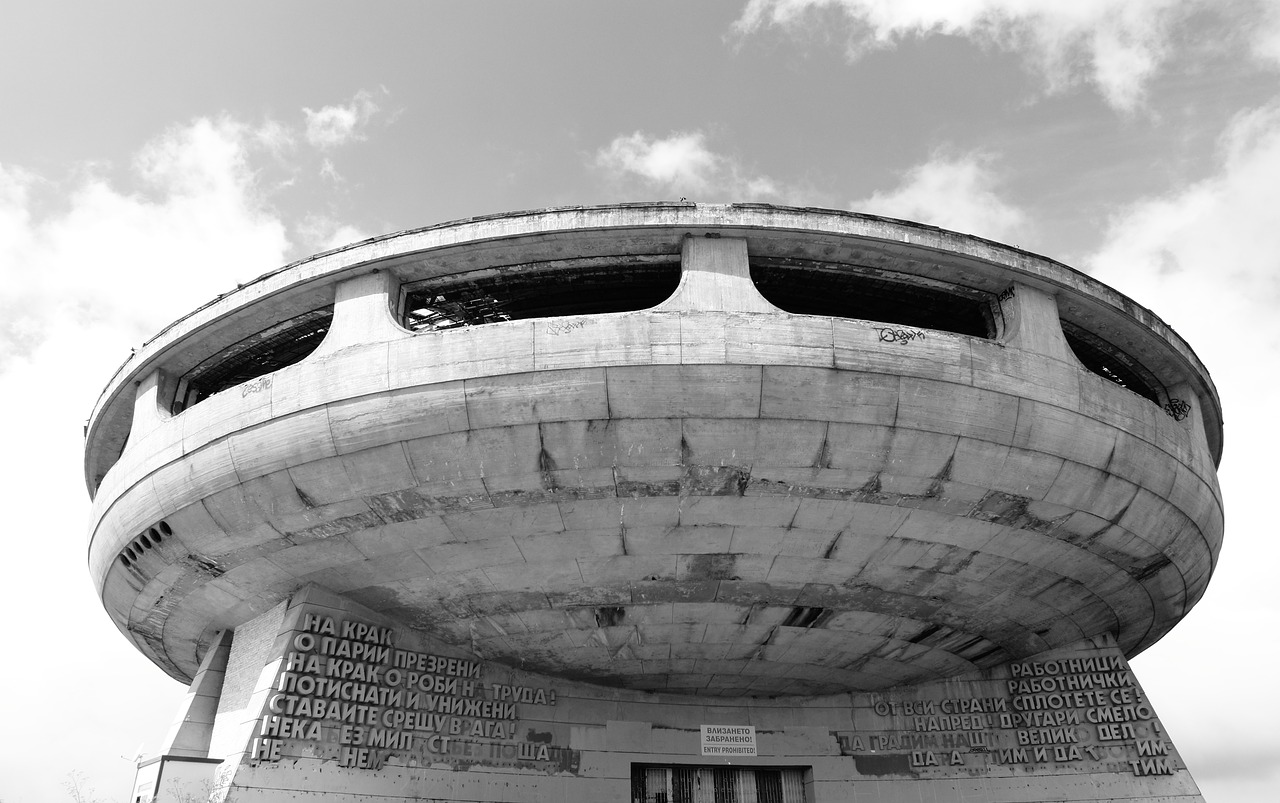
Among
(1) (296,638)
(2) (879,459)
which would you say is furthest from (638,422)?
(1) (296,638)

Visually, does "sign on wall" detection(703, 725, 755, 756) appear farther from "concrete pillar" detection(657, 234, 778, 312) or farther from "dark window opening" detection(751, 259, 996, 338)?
"concrete pillar" detection(657, 234, 778, 312)

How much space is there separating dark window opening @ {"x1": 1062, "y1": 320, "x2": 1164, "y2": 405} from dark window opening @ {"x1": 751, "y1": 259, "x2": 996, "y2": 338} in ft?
5.36

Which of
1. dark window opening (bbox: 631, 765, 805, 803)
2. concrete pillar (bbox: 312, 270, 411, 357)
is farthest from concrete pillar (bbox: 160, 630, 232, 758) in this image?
dark window opening (bbox: 631, 765, 805, 803)

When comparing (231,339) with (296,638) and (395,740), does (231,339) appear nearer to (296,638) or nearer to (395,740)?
(296,638)

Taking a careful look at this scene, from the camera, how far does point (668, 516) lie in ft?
43.8

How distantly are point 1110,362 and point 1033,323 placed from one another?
4.01 m

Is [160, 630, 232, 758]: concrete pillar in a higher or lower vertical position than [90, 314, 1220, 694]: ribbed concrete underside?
lower

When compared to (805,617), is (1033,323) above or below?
above

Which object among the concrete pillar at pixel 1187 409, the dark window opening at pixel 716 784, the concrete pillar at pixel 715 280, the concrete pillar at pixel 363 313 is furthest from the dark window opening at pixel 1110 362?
the concrete pillar at pixel 363 313

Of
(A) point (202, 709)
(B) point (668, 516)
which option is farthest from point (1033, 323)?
(A) point (202, 709)

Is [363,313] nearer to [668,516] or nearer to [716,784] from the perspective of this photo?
[668,516]

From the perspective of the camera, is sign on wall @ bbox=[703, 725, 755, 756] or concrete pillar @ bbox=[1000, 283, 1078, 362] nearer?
concrete pillar @ bbox=[1000, 283, 1078, 362]

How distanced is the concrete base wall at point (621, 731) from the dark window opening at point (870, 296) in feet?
26.2

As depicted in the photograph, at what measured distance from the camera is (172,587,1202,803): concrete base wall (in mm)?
14484
